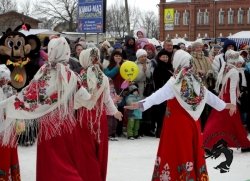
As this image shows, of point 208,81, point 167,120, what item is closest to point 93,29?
point 208,81

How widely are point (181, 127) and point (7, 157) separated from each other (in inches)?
75.7

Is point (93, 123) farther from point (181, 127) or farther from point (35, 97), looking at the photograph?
point (181, 127)

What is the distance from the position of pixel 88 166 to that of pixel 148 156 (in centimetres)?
267

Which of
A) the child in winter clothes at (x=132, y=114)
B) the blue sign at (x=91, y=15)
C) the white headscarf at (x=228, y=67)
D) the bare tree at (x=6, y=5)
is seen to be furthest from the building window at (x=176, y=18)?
the white headscarf at (x=228, y=67)

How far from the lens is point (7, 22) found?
37312 millimetres

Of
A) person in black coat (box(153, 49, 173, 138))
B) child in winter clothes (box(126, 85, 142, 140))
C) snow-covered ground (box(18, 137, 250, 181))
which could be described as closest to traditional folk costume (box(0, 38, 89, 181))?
snow-covered ground (box(18, 137, 250, 181))

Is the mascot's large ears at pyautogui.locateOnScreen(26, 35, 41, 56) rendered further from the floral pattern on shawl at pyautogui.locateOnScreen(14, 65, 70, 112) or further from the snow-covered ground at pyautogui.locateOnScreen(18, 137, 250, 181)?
the floral pattern on shawl at pyautogui.locateOnScreen(14, 65, 70, 112)

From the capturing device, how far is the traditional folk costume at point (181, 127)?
5.31 m

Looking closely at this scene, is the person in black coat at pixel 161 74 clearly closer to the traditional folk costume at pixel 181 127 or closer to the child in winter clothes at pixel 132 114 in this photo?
the child in winter clothes at pixel 132 114

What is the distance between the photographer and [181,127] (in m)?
5.38

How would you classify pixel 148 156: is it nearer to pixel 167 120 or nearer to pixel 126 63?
pixel 126 63

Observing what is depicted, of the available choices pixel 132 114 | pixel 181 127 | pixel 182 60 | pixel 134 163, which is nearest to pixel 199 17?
pixel 132 114

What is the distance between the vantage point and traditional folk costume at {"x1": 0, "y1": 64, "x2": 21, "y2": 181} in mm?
5230

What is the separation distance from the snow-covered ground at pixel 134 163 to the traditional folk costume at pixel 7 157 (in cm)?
99
